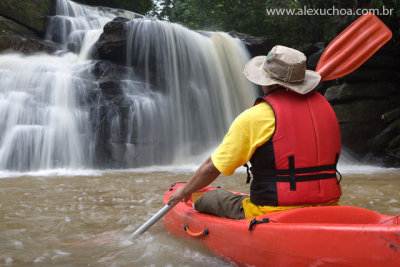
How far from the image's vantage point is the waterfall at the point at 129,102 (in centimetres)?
825

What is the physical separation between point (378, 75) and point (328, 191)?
29.5ft

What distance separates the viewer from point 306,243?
179 cm

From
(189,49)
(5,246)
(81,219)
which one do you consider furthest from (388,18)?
(5,246)

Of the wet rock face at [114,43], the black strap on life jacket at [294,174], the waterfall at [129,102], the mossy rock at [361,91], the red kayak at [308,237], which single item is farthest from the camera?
the wet rock face at [114,43]

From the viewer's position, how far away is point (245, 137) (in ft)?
6.70

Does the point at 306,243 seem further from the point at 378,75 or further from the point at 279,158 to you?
the point at 378,75

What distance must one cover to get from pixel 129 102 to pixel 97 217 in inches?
227

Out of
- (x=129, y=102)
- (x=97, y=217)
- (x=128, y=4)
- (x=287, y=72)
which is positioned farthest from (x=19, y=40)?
(x=287, y=72)

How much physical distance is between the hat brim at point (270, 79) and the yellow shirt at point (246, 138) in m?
0.16

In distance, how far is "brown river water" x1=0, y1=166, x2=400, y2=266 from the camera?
258 cm

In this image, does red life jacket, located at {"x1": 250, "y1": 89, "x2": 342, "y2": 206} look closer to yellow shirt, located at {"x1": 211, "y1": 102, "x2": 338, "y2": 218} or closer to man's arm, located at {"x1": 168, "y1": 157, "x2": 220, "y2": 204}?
yellow shirt, located at {"x1": 211, "y1": 102, "x2": 338, "y2": 218}

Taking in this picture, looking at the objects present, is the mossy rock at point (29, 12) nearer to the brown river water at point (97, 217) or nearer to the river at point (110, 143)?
the river at point (110, 143)

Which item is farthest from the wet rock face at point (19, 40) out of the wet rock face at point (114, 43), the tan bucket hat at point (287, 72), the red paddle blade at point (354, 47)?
the tan bucket hat at point (287, 72)

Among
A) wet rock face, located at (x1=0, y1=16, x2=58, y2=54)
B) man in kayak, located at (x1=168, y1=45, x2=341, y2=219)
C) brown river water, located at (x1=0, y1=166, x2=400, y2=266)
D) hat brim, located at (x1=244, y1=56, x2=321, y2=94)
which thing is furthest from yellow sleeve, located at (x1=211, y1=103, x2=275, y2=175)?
wet rock face, located at (x1=0, y1=16, x2=58, y2=54)
